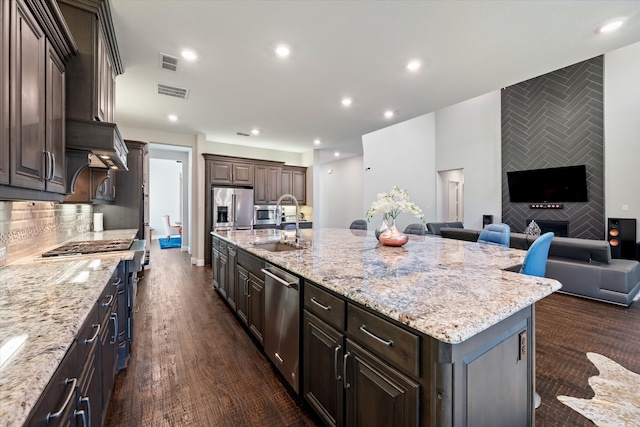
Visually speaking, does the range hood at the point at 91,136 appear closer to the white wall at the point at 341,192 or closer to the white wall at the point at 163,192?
the white wall at the point at 341,192

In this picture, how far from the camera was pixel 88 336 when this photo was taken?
111cm

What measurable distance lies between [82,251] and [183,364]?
1196mm

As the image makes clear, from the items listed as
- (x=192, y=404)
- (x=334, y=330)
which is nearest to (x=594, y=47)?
(x=334, y=330)

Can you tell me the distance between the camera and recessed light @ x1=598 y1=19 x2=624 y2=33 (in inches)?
91.4

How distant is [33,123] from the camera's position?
4.16ft

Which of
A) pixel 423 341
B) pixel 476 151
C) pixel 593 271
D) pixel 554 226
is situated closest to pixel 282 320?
pixel 423 341

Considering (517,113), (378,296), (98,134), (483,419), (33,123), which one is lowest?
(483,419)

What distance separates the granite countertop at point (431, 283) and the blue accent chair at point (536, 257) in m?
0.08

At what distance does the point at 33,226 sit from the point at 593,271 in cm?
592

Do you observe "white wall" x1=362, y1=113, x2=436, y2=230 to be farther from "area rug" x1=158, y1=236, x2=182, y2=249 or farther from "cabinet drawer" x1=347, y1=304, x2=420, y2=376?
"cabinet drawer" x1=347, y1=304, x2=420, y2=376

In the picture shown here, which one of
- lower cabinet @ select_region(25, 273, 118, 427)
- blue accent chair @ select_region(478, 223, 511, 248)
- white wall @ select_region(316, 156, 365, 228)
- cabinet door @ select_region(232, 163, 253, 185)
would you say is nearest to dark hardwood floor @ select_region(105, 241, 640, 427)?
lower cabinet @ select_region(25, 273, 118, 427)

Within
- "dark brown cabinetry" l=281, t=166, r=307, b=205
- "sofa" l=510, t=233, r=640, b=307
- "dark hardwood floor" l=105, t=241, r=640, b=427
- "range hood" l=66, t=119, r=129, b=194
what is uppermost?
"dark brown cabinetry" l=281, t=166, r=307, b=205

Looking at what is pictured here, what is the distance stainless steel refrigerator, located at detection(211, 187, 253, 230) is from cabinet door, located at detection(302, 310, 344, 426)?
4.80 metres

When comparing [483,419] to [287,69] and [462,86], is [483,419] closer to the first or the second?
[287,69]
